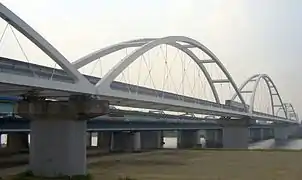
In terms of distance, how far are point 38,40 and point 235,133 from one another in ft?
237

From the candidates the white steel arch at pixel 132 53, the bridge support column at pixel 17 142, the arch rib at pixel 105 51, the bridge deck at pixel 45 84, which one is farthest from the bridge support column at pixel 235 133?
the arch rib at pixel 105 51

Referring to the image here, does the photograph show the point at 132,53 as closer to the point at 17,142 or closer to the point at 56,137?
the point at 56,137

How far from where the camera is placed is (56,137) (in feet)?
103

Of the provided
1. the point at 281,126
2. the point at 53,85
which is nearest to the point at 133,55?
the point at 53,85

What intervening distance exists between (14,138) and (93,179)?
145ft

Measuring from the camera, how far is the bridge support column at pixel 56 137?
31234mm

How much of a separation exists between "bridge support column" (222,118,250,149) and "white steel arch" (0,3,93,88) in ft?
212

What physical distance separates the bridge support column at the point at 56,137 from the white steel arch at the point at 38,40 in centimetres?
275

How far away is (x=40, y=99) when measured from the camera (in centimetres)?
3266

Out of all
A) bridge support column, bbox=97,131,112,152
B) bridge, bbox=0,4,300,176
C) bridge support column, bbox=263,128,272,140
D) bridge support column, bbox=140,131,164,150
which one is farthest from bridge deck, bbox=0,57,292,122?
bridge support column, bbox=263,128,272,140

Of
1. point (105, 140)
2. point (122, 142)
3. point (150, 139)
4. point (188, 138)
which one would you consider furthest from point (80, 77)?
point (188, 138)

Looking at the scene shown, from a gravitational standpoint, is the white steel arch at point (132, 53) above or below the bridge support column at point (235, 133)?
above

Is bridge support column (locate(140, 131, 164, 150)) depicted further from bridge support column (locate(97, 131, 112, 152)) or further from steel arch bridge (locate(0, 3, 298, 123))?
steel arch bridge (locate(0, 3, 298, 123))

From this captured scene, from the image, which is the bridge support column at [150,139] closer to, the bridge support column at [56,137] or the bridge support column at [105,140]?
the bridge support column at [105,140]
